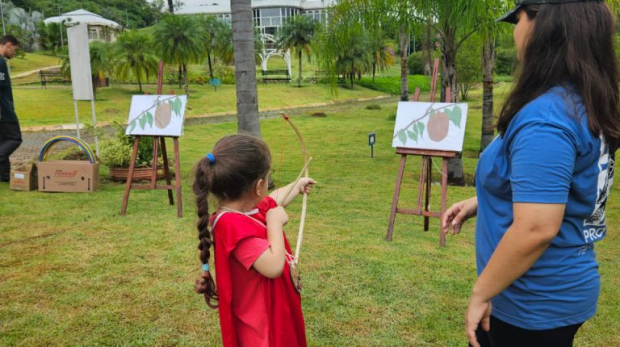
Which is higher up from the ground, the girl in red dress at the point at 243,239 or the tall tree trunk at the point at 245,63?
→ the tall tree trunk at the point at 245,63

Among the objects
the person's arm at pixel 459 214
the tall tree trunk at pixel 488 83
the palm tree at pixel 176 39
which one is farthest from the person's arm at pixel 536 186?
the palm tree at pixel 176 39

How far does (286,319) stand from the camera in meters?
1.98

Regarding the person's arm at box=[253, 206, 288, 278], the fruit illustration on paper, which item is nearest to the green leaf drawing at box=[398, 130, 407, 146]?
the fruit illustration on paper

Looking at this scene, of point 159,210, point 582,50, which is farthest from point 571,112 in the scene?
point 159,210

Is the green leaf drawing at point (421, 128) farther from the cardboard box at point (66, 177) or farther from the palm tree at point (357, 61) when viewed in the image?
the palm tree at point (357, 61)

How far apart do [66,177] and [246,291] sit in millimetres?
6368

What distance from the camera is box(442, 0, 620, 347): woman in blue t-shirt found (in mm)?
1242

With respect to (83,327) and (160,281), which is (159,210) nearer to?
(160,281)

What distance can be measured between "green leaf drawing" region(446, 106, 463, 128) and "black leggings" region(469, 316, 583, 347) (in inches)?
157

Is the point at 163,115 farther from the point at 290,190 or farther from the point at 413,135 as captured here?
the point at 290,190

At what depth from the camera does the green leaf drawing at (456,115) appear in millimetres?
5250

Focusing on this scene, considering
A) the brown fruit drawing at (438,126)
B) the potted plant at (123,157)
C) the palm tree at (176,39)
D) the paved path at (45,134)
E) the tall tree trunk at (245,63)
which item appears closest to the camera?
the brown fruit drawing at (438,126)

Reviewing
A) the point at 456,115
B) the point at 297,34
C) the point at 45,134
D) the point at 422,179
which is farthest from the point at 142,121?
the point at 297,34

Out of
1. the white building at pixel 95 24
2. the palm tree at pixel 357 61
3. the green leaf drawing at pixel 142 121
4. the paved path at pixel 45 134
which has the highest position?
the white building at pixel 95 24
